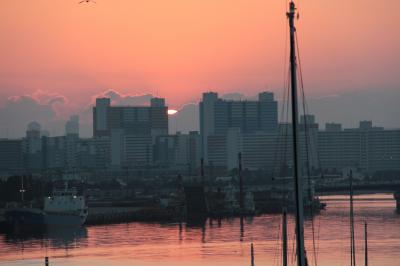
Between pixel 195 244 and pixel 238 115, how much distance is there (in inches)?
5747

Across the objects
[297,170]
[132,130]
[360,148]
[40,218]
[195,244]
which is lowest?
[195,244]

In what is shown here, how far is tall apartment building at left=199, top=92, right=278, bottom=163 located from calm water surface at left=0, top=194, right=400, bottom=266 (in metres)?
126

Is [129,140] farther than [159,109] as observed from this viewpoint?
No

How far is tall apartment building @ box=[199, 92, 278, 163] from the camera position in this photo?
627 feet

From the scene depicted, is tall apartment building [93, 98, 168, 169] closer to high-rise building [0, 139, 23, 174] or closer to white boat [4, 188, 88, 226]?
high-rise building [0, 139, 23, 174]

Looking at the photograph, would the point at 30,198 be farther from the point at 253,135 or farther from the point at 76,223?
the point at 253,135

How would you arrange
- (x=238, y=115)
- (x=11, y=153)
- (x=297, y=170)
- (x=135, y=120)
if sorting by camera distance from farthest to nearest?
1. (x=135, y=120)
2. (x=238, y=115)
3. (x=11, y=153)
4. (x=297, y=170)

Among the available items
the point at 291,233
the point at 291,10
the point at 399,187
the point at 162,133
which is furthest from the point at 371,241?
the point at 162,133

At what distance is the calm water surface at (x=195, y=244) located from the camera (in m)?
38.5

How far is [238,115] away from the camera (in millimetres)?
192750

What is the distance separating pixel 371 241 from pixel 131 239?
11.2 m

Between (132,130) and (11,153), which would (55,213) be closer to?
(11,153)

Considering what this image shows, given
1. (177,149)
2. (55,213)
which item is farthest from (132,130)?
(55,213)

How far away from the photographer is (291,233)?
49.8 meters
